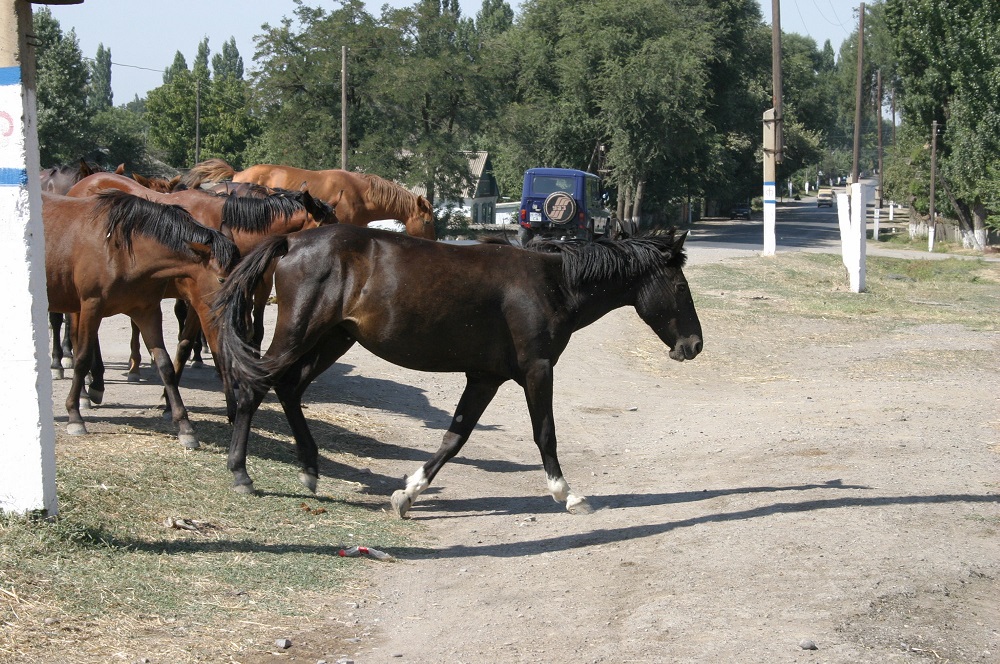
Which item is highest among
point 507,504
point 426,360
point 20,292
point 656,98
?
point 656,98

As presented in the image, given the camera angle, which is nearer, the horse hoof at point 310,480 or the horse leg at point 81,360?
the horse hoof at point 310,480

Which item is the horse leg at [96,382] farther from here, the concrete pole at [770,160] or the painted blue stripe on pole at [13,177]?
the concrete pole at [770,160]

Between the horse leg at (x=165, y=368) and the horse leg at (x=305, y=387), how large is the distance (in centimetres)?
103

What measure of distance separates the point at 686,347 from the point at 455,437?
181 cm

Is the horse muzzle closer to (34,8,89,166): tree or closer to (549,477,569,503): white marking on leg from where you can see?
(549,477,569,503): white marking on leg

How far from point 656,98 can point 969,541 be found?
1737 inches

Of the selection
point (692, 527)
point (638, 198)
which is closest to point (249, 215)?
point (692, 527)

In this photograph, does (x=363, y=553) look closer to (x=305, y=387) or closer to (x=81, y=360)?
(x=305, y=387)

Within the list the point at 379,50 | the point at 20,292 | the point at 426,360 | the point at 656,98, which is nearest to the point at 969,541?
the point at 426,360

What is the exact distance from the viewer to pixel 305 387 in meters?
7.13

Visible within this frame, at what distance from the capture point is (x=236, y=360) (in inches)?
266

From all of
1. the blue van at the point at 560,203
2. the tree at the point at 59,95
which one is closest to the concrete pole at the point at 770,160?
the blue van at the point at 560,203

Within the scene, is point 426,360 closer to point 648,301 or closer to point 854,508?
point 648,301

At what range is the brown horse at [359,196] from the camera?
1307 cm
